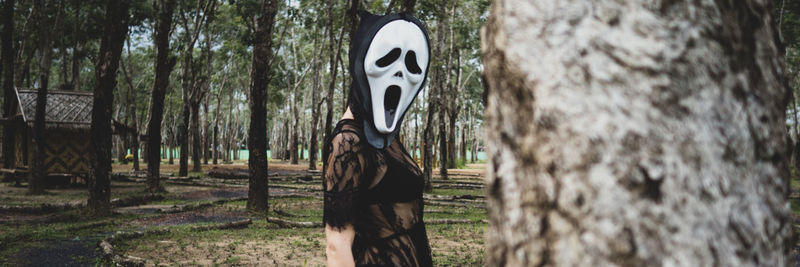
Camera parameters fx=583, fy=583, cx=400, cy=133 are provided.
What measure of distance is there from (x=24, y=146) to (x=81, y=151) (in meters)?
2.53

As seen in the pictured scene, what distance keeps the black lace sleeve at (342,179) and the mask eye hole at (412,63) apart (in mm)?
432

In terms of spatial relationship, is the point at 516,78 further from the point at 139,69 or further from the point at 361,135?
the point at 139,69

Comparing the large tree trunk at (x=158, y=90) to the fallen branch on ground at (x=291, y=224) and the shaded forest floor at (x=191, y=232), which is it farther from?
the fallen branch on ground at (x=291, y=224)

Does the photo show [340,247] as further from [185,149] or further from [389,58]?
[185,149]

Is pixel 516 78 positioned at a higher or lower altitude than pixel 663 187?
higher

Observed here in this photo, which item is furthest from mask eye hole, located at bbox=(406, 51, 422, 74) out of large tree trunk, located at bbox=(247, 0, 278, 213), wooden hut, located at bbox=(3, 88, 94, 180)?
wooden hut, located at bbox=(3, 88, 94, 180)

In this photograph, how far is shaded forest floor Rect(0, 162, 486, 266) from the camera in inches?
260

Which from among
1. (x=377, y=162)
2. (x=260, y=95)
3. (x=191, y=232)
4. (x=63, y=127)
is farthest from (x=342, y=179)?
(x=63, y=127)

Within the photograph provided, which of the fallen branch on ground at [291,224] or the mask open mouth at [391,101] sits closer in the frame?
the mask open mouth at [391,101]

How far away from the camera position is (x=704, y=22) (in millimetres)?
914

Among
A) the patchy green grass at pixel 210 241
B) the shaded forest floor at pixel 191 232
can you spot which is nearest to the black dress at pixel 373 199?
the shaded forest floor at pixel 191 232

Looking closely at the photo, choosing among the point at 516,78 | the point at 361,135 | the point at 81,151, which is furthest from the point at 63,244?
the point at 81,151

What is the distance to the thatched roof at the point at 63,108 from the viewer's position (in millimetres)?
16109

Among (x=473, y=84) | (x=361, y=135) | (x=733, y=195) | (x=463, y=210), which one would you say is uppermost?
(x=473, y=84)
